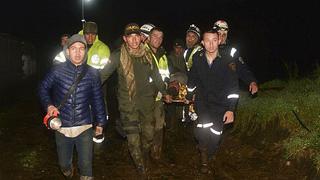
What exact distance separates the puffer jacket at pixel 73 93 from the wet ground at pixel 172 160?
6.17 feet

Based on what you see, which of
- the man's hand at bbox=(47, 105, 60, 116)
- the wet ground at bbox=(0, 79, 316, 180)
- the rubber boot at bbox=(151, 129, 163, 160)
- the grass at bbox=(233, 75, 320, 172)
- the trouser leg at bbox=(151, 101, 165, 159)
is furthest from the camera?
the rubber boot at bbox=(151, 129, 163, 160)

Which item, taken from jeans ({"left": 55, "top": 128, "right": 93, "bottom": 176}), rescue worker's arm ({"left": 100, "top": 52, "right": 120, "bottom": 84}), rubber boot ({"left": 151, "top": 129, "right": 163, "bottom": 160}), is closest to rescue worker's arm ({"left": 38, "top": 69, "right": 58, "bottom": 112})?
jeans ({"left": 55, "top": 128, "right": 93, "bottom": 176})

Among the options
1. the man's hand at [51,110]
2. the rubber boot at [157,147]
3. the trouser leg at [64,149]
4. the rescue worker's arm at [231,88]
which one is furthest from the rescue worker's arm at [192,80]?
the man's hand at [51,110]

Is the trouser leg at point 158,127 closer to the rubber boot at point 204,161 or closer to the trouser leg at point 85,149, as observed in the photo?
the rubber boot at point 204,161

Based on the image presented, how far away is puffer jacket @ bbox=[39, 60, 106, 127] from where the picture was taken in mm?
5250

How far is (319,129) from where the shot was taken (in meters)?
6.70

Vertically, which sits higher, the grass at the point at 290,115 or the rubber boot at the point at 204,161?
the grass at the point at 290,115

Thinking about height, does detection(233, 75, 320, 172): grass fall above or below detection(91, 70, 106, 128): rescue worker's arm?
below

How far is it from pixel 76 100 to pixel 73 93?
96 mm

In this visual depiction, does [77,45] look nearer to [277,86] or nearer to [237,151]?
[237,151]

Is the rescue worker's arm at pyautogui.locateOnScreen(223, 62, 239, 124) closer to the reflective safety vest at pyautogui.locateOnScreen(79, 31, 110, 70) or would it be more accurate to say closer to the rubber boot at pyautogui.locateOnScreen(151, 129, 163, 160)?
the rubber boot at pyautogui.locateOnScreen(151, 129, 163, 160)

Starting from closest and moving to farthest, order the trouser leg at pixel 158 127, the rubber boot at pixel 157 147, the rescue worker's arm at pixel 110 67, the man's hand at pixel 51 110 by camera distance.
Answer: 1. the man's hand at pixel 51 110
2. the rescue worker's arm at pixel 110 67
3. the trouser leg at pixel 158 127
4. the rubber boot at pixel 157 147

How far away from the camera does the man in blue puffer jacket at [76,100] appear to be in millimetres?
5238

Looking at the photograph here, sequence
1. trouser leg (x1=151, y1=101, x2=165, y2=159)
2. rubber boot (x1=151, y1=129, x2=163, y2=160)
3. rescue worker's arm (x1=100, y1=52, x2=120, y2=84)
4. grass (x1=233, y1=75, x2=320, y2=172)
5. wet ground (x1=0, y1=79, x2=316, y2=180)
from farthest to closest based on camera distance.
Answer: rubber boot (x1=151, y1=129, x2=163, y2=160) → trouser leg (x1=151, y1=101, x2=165, y2=159) → wet ground (x1=0, y1=79, x2=316, y2=180) → grass (x1=233, y1=75, x2=320, y2=172) → rescue worker's arm (x1=100, y1=52, x2=120, y2=84)
